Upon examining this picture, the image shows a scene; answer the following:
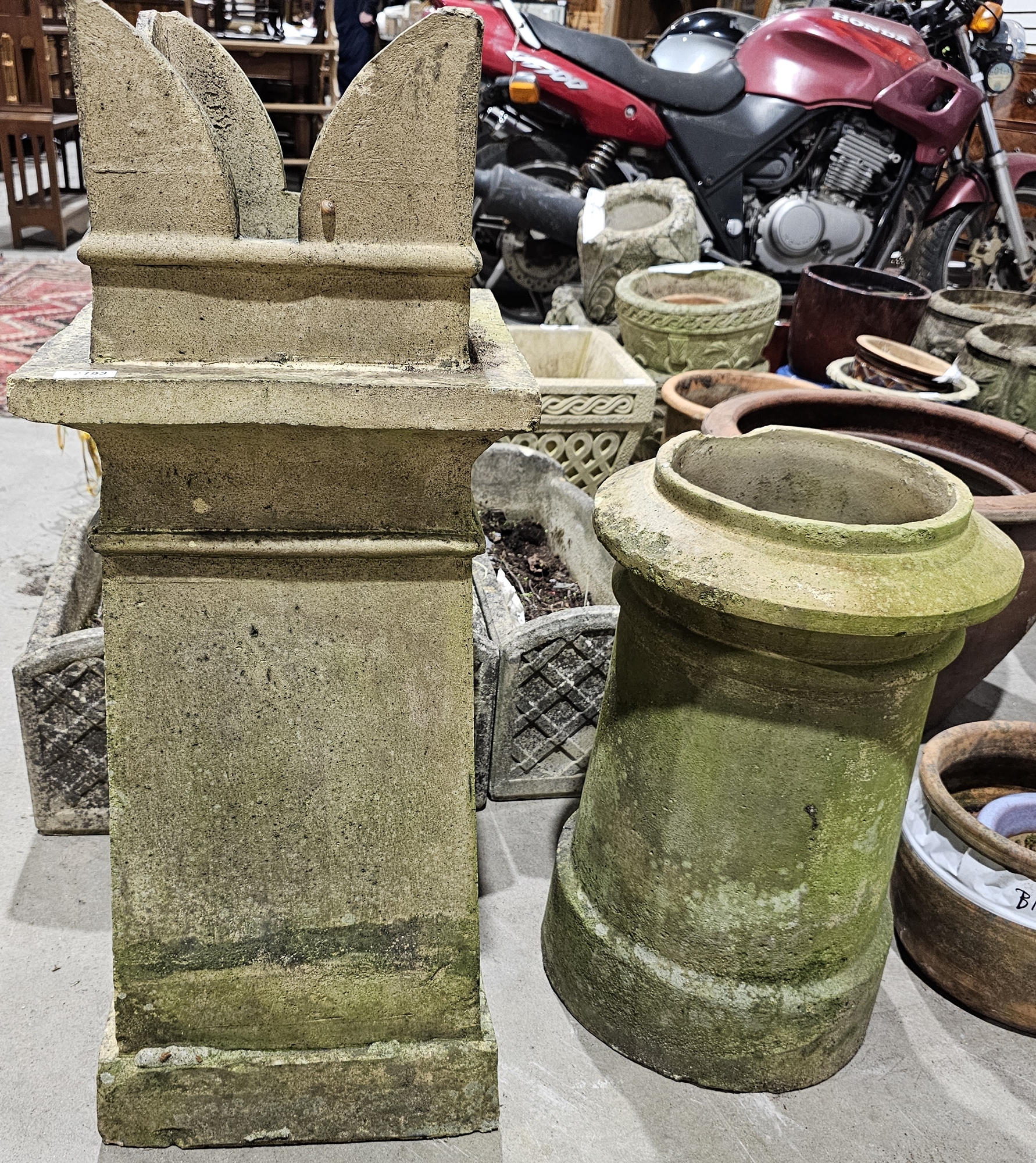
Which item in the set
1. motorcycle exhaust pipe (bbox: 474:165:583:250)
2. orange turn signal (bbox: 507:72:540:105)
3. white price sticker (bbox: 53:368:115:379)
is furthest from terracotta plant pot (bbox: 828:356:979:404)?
orange turn signal (bbox: 507:72:540:105)

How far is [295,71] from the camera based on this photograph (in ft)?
25.2

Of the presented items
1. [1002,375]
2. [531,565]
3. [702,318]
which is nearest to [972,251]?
[702,318]

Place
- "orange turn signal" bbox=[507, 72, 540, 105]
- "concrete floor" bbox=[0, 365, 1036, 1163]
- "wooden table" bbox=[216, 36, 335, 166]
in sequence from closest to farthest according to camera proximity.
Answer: "concrete floor" bbox=[0, 365, 1036, 1163] < "orange turn signal" bbox=[507, 72, 540, 105] < "wooden table" bbox=[216, 36, 335, 166]

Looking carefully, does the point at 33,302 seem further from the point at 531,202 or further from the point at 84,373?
the point at 84,373

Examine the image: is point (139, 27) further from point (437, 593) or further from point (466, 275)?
point (437, 593)

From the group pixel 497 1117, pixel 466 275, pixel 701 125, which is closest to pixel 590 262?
pixel 701 125

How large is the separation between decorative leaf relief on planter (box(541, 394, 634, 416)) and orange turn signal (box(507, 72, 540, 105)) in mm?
2789

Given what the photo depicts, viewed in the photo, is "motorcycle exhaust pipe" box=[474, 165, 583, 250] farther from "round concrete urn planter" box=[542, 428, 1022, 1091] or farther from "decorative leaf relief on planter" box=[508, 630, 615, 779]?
"round concrete urn planter" box=[542, 428, 1022, 1091]

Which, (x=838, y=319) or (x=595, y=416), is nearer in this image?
(x=595, y=416)

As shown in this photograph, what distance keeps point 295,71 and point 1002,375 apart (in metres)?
6.61

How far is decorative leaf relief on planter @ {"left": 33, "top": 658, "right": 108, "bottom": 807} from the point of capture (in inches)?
79.4

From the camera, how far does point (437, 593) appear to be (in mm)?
1361

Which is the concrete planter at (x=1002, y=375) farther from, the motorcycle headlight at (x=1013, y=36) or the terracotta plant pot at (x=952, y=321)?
the motorcycle headlight at (x=1013, y=36)

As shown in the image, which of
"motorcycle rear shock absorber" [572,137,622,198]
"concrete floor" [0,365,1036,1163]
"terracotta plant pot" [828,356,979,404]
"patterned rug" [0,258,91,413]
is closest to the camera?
"concrete floor" [0,365,1036,1163]
